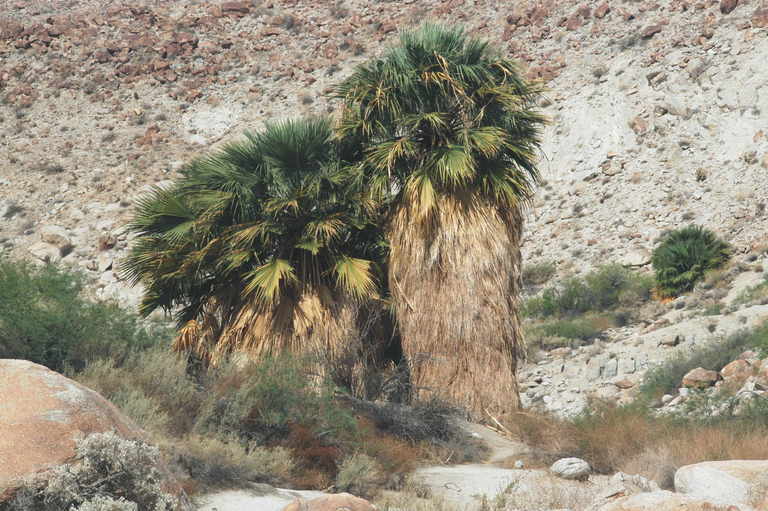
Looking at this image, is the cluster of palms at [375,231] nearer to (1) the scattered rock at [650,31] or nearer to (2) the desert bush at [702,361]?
(2) the desert bush at [702,361]

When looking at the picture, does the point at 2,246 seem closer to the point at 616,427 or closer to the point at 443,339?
the point at 443,339

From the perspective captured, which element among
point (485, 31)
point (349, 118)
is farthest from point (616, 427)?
point (485, 31)

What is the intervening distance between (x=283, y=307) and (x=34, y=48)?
112 ft

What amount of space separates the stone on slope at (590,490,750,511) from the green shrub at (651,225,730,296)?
16.8 metres

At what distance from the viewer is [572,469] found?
820 cm

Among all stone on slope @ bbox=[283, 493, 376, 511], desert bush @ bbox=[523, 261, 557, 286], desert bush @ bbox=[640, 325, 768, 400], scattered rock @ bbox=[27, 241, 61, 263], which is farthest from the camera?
scattered rock @ bbox=[27, 241, 61, 263]

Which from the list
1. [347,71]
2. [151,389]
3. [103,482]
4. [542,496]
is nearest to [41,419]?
[103,482]

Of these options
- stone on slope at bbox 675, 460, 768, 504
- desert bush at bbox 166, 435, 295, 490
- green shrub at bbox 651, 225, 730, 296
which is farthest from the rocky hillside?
desert bush at bbox 166, 435, 295, 490

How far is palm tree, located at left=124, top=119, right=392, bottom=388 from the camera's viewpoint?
10.8m

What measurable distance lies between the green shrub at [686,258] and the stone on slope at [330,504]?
17231mm

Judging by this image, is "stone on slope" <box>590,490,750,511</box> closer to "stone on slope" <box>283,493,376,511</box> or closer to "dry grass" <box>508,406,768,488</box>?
"stone on slope" <box>283,493,376,511</box>

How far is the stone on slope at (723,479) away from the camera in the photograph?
5.75 m

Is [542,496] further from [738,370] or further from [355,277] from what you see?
[738,370]

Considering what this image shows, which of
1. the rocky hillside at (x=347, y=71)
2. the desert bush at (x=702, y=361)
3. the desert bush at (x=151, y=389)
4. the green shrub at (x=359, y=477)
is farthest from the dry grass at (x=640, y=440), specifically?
the rocky hillside at (x=347, y=71)
